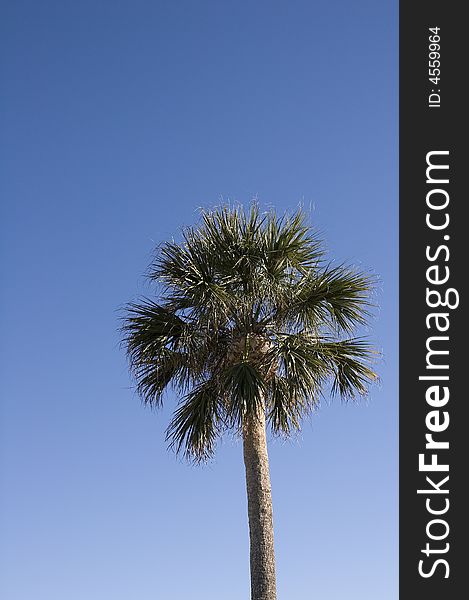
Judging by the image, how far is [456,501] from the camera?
1052 centimetres

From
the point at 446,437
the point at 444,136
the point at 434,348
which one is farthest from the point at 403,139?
the point at 446,437

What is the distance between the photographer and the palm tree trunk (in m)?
13.3

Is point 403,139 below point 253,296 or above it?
above

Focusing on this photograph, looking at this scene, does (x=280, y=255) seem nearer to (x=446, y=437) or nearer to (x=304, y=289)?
(x=304, y=289)

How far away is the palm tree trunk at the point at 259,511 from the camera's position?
13297 millimetres

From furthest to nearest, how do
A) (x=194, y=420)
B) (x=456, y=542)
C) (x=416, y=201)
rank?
1. (x=194, y=420)
2. (x=416, y=201)
3. (x=456, y=542)

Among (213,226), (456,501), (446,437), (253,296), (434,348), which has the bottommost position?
(456,501)

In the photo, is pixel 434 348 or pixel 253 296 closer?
pixel 434 348

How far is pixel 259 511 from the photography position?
1366 centimetres

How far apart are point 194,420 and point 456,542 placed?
4.83m

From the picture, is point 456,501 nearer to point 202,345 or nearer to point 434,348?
point 434,348

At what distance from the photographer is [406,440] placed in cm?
1081

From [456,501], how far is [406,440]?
2.62ft

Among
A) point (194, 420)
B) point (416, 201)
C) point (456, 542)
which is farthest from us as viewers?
point (194, 420)
